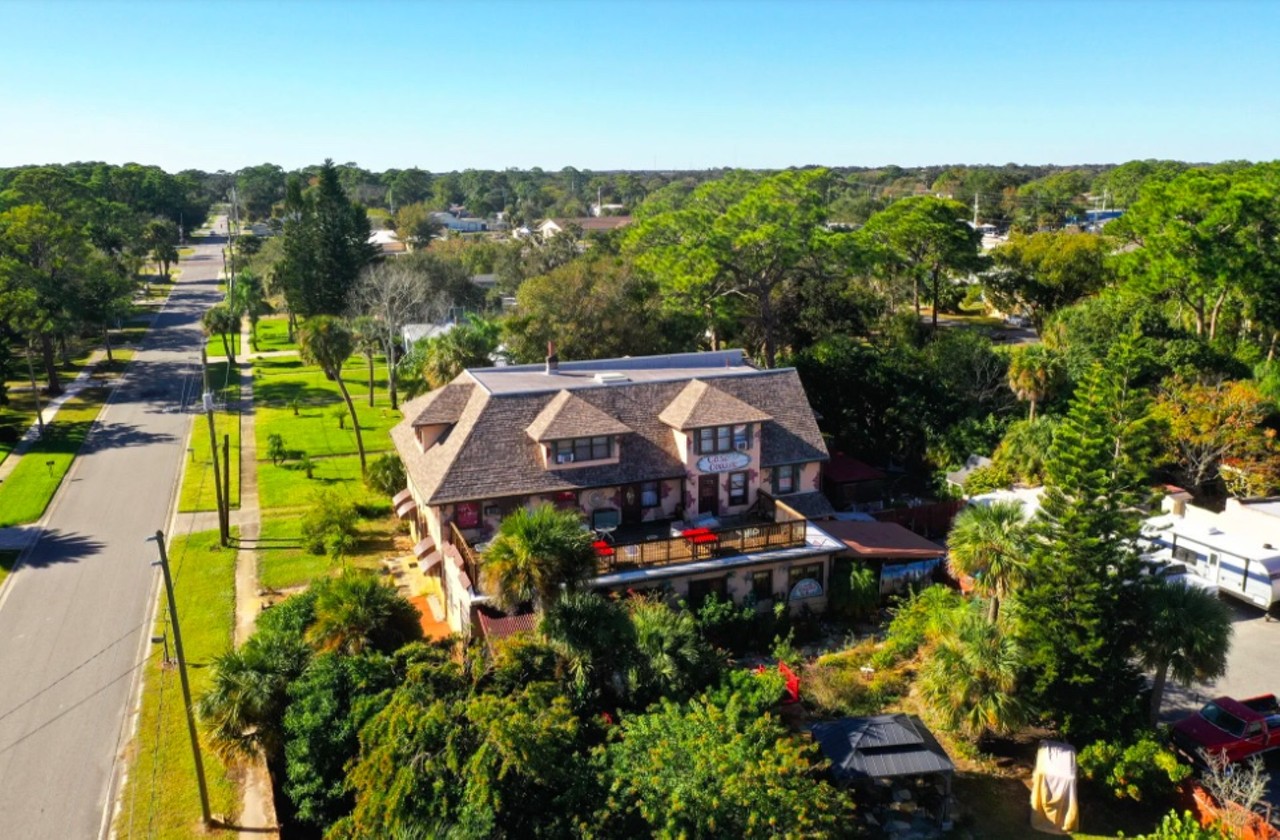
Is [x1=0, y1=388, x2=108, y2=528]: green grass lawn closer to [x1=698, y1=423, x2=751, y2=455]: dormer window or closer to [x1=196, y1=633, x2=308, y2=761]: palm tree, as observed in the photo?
[x1=196, y1=633, x2=308, y2=761]: palm tree

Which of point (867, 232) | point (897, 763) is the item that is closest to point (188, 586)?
point (897, 763)

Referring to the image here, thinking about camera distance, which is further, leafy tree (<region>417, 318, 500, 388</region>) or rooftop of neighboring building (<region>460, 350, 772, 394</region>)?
leafy tree (<region>417, 318, 500, 388</region>)

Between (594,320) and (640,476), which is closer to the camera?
(640,476)

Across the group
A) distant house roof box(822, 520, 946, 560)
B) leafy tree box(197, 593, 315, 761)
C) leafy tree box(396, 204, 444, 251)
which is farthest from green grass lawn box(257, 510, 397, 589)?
leafy tree box(396, 204, 444, 251)

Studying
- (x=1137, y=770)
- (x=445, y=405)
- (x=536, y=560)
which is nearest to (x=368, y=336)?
(x=445, y=405)

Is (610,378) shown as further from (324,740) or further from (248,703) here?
(324,740)

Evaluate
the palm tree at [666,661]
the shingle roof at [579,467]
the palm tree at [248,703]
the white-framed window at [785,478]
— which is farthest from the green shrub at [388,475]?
the palm tree at [666,661]

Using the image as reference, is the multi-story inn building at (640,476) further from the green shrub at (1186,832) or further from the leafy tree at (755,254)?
the leafy tree at (755,254)
